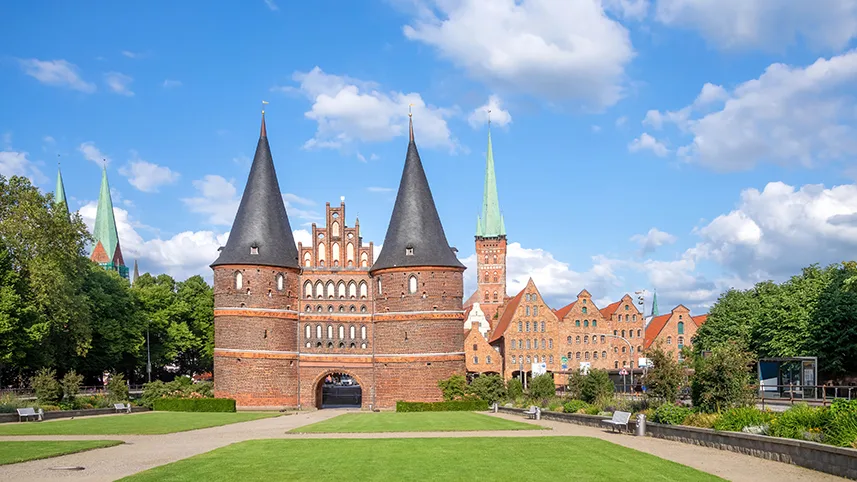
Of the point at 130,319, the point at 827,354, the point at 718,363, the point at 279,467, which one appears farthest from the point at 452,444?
the point at 130,319

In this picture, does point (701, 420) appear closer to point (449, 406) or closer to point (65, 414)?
point (449, 406)

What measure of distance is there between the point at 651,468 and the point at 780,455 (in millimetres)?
3767

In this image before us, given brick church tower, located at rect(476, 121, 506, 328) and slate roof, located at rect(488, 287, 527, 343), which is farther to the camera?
brick church tower, located at rect(476, 121, 506, 328)

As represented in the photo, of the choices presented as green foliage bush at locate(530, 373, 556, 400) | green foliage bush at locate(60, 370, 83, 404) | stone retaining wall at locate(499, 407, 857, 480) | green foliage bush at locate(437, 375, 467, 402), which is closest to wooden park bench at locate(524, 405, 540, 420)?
green foliage bush at locate(530, 373, 556, 400)

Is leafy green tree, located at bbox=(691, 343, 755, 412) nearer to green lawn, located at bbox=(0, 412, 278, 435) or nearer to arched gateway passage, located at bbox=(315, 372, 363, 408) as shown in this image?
green lawn, located at bbox=(0, 412, 278, 435)

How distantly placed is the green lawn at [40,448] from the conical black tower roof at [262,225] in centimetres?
3294

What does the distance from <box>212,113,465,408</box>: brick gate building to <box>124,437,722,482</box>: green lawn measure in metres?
33.6

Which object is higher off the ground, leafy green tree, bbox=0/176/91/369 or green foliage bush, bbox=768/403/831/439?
leafy green tree, bbox=0/176/91/369

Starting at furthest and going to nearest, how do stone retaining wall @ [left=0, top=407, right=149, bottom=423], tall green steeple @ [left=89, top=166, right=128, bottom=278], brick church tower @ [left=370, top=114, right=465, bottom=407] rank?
tall green steeple @ [left=89, top=166, right=128, bottom=278], brick church tower @ [left=370, top=114, right=465, bottom=407], stone retaining wall @ [left=0, top=407, right=149, bottom=423]

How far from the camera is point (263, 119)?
64.7 m

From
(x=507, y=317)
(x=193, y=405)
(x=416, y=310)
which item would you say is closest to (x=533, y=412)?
(x=416, y=310)

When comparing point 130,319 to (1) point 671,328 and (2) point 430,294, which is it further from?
(1) point 671,328

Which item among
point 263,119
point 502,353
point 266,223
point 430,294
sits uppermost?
point 263,119

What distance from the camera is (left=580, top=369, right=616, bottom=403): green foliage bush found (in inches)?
A: 1535
